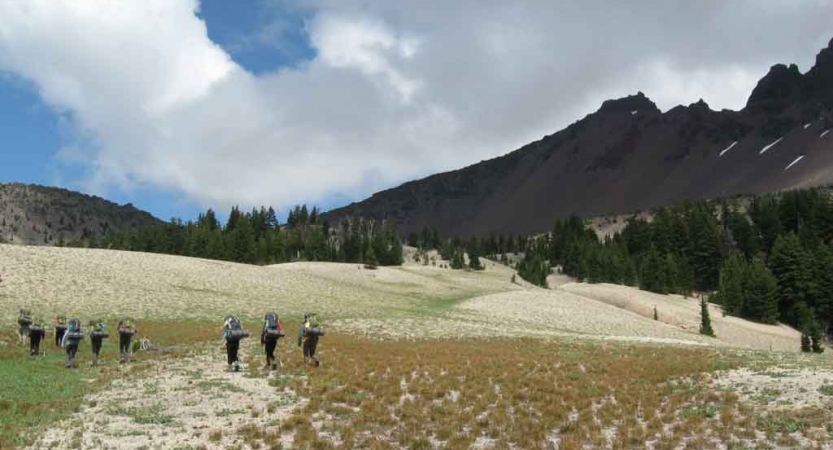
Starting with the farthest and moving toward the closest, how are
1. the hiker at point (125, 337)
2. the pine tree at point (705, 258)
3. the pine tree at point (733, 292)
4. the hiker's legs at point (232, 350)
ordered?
the pine tree at point (705, 258), the pine tree at point (733, 292), the hiker at point (125, 337), the hiker's legs at point (232, 350)

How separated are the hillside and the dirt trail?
68.7 ft

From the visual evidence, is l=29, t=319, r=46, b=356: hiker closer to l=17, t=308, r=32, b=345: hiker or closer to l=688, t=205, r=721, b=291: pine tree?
l=17, t=308, r=32, b=345: hiker

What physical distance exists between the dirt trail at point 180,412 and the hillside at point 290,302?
825 inches

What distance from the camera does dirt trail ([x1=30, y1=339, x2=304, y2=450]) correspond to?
1438cm

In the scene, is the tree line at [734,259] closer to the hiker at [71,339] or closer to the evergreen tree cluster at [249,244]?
the evergreen tree cluster at [249,244]

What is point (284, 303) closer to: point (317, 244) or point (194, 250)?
point (194, 250)

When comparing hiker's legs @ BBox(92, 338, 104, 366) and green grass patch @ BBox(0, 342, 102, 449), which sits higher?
hiker's legs @ BBox(92, 338, 104, 366)

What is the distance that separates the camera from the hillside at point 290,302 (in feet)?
159

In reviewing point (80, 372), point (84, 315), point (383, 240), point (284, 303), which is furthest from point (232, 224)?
point (80, 372)

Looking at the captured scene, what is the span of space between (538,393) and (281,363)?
1193 centimetres

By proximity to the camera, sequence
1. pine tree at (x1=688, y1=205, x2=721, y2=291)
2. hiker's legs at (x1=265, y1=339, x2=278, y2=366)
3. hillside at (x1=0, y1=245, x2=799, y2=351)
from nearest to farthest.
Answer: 1. hiker's legs at (x1=265, y1=339, x2=278, y2=366)
2. hillside at (x1=0, y1=245, x2=799, y2=351)
3. pine tree at (x1=688, y1=205, x2=721, y2=291)

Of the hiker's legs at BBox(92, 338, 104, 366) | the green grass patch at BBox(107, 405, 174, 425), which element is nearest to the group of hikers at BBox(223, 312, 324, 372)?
the hiker's legs at BBox(92, 338, 104, 366)

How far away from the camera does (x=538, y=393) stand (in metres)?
21.0

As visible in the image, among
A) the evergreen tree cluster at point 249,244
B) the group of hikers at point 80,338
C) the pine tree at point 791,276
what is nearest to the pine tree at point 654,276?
the pine tree at point 791,276
